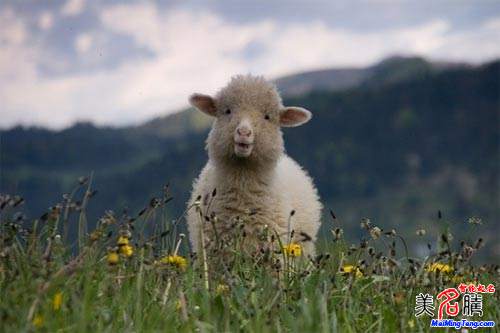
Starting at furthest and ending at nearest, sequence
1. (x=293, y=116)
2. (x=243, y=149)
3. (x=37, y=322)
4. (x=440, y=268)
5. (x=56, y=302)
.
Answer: (x=293, y=116)
(x=243, y=149)
(x=440, y=268)
(x=56, y=302)
(x=37, y=322)

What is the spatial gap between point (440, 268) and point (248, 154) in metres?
2.78

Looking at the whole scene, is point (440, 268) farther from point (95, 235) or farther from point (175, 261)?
point (95, 235)

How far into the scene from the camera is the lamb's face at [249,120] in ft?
26.5

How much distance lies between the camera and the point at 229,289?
4.97 m

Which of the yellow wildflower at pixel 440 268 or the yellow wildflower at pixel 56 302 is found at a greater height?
the yellow wildflower at pixel 440 268

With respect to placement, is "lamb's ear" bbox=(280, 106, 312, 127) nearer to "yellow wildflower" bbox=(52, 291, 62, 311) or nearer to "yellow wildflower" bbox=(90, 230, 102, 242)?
"yellow wildflower" bbox=(90, 230, 102, 242)

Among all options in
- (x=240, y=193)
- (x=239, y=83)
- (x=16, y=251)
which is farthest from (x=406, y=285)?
(x=239, y=83)

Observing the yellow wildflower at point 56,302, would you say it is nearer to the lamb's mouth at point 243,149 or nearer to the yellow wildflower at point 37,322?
the yellow wildflower at point 37,322

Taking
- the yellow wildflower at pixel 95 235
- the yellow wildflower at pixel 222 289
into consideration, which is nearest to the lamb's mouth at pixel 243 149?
the yellow wildflower at pixel 222 289

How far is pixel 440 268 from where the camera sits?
570 centimetres

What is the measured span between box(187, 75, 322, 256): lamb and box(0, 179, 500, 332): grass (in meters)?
2.15

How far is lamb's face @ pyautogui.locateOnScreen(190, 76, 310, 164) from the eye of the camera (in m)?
8.06

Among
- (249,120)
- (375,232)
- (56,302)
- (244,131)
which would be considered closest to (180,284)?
(56,302)

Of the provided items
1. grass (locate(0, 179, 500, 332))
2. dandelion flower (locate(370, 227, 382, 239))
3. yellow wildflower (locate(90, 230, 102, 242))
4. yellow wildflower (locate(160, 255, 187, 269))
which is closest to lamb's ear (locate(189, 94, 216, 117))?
grass (locate(0, 179, 500, 332))
